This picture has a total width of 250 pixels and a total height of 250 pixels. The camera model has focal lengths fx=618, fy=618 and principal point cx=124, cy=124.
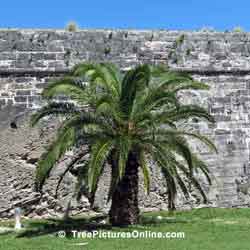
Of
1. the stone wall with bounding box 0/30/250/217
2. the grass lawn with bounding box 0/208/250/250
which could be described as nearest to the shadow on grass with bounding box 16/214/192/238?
the grass lawn with bounding box 0/208/250/250

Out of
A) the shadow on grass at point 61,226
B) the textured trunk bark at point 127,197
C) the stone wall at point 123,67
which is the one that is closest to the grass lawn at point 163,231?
the shadow on grass at point 61,226

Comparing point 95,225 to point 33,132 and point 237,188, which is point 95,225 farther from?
point 237,188

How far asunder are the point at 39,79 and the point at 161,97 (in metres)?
3.97

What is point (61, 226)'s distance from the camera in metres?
12.8

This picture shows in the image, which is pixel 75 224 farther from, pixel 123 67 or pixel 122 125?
pixel 123 67

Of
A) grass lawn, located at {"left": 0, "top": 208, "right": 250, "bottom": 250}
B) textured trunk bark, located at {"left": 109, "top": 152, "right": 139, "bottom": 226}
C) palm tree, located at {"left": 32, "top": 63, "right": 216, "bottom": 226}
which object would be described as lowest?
grass lawn, located at {"left": 0, "top": 208, "right": 250, "bottom": 250}

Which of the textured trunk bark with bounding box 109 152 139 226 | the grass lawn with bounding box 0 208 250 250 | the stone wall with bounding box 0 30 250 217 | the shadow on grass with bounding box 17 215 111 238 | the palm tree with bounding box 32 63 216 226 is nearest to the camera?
the grass lawn with bounding box 0 208 250 250

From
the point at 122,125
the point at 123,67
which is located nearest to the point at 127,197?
the point at 122,125

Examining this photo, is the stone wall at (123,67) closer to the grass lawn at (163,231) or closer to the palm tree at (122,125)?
the grass lawn at (163,231)

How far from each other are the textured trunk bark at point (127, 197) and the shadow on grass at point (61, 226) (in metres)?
0.33

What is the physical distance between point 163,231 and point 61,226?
7.51 feet

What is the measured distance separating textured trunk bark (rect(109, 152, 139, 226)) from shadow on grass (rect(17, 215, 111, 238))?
13.1 inches

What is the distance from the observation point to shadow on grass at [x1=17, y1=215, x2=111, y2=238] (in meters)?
11.9

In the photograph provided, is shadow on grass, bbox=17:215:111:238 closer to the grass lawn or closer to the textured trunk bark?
the grass lawn
